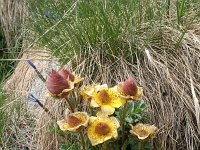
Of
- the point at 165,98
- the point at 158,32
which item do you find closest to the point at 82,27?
the point at 158,32

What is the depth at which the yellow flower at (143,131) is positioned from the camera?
158 cm

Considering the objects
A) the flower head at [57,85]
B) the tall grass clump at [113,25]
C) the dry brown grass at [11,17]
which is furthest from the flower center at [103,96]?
the dry brown grass at [11,17]

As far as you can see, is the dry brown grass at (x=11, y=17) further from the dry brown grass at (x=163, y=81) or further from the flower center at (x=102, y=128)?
the flower center at (x=102, y=128)

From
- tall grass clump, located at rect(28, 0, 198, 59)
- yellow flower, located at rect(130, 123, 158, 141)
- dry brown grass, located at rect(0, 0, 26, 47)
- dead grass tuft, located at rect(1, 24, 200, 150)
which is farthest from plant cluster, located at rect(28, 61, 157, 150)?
dry brown grass, located at rect(0, 0, 26, 47)

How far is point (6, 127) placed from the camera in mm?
2225

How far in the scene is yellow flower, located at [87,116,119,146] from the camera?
1.55m

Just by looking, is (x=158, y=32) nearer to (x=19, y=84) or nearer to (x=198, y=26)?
(x=198, y=26)

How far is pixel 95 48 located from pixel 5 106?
503 millimetres

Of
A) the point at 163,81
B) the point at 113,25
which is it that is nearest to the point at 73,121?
the point at 163,81

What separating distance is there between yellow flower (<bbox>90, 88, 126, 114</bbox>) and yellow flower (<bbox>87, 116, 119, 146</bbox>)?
0.05 meters

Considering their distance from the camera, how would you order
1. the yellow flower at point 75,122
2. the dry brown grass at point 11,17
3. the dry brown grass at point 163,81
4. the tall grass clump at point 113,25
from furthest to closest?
1. the dry brown grass at point 11,17
2. the tall grass clump at point 113,25
3. the dry brown grass at point 163,81
4. the yellow flower at point 75,122

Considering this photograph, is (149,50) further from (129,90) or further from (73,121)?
(73,121)

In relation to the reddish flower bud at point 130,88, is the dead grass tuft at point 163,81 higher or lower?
lower

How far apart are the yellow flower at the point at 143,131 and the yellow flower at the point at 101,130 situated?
3.2 inches
